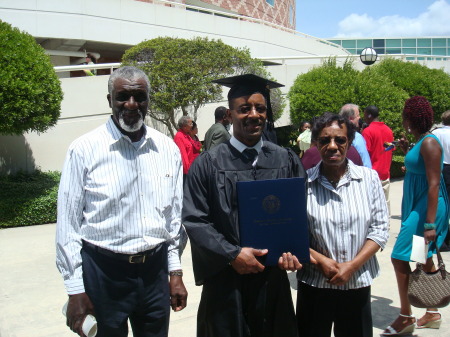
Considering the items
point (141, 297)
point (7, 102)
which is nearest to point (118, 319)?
point (141, 297)

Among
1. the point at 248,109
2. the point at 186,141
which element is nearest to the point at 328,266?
the point at 248,109

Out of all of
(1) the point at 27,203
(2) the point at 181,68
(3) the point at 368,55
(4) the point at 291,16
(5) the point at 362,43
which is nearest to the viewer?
(1) the point at 27,203

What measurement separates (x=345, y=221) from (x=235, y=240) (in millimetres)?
674

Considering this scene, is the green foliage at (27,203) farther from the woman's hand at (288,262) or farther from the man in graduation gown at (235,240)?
the woman's hand at (288,262)

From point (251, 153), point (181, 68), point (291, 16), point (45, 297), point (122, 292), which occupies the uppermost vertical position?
point (291, 16)

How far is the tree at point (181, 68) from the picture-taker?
39.7ft

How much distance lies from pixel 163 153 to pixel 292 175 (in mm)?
742

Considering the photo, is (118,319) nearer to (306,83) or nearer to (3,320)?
(3,320)

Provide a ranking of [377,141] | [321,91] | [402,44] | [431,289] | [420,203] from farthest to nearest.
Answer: [402,44]
[321,91]
[377,141]
[420,203]
[431,289]

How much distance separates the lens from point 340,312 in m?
2.87

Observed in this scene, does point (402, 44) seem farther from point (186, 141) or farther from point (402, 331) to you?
point (402, 331)

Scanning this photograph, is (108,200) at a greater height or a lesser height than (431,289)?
greater

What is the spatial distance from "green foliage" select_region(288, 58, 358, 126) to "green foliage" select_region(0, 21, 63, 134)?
887cm

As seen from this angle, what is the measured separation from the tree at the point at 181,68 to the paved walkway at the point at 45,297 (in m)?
5.82
